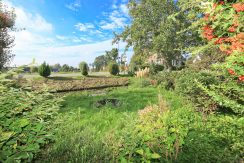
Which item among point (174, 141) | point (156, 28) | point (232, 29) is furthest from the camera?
point (156, 28)

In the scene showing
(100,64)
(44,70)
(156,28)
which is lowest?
(44,70)

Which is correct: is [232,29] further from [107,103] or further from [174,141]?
[107,103]

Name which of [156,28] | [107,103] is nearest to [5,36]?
[107,103]

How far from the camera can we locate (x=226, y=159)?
3320 mm

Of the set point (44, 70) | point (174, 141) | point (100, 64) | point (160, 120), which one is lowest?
point (174, 141)

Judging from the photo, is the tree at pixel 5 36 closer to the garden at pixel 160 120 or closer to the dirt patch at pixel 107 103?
the garden at pixel 160 120

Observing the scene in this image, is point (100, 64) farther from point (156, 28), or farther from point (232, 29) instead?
point (232, 29)

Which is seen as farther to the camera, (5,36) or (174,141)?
(5,36)

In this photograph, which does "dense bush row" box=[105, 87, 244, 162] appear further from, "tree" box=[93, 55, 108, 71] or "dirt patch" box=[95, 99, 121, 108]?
"tree" box=[93, 55, 108, 71]

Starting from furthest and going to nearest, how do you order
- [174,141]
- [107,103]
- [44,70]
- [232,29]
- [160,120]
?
1. [44,70]
2. [107,103]
3. [160,120]
4. [174,141]
5. [232,29]

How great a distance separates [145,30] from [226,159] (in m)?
15.5

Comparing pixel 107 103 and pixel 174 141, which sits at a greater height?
pixel 174 141

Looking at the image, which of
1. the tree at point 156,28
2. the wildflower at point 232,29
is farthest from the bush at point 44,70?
the wildflower at point 232,29

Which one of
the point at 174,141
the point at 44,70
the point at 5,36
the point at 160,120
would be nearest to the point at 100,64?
the point at 44,70
